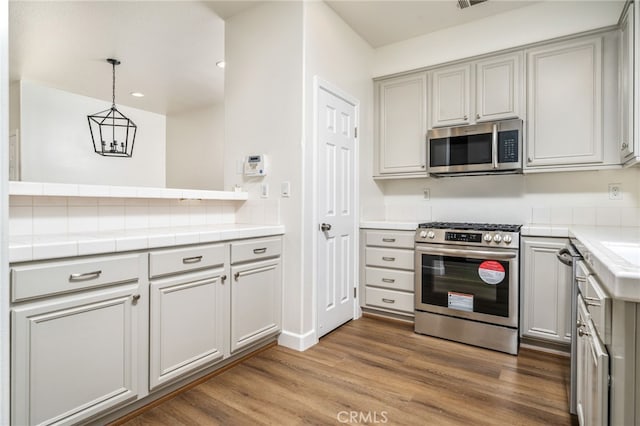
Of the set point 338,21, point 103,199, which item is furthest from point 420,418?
point 338,21

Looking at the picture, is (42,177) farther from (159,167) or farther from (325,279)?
(325,279)

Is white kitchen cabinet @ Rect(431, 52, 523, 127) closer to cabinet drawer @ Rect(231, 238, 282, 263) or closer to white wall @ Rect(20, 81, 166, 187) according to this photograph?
cabinet drawer @ Rect(231, 238, 282, 263)

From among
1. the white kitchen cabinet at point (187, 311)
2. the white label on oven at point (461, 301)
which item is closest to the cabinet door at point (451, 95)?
the white label on oven at point (461, 301)

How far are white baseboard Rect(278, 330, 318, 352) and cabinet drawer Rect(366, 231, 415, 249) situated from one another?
3.40 ft

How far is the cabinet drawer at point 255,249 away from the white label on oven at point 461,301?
1.41 meters

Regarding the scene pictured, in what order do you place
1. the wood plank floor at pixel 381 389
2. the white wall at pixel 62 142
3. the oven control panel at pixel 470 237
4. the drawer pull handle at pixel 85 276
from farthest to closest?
the white wall at pixel 62 142
the oven control panel at pixel 470 237
the wood plank floor at pixel 381 389
the drawer pull handle at pixel 85 276

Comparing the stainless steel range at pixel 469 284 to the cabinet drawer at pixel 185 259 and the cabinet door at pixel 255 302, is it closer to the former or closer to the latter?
the cabinet door at pixel 255 302

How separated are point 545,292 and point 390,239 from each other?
4.01 feet

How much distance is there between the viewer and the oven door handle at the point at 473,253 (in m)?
2.51

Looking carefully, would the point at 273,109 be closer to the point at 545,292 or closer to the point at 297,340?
the point at 297,340

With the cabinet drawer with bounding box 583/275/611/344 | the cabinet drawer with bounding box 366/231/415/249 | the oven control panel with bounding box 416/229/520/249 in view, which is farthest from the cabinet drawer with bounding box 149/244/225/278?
the cabinet drawer with bounding box 583/275/611/344

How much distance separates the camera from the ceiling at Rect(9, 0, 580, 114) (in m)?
2.85

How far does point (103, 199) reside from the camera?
209 centimetres

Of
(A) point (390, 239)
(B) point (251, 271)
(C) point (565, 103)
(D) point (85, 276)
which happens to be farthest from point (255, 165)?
(C) point (565, 103)
